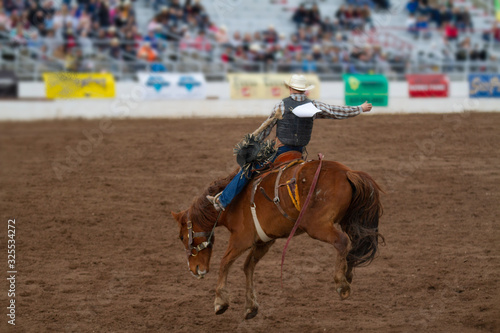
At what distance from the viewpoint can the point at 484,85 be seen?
672 inches

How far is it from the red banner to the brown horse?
12.0 m

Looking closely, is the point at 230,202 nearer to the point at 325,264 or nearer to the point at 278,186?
the point at 278,186

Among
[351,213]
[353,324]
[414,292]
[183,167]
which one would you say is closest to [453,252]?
[414,292]

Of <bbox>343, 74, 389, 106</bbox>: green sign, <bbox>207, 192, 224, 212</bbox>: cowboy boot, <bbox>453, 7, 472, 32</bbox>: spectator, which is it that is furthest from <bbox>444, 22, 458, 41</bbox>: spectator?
<bbox>207, 192, 224, 212</bbox>: cowboy boot

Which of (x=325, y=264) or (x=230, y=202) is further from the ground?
(x=230, y=202)

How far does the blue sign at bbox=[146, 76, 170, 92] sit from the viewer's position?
17.3 metres

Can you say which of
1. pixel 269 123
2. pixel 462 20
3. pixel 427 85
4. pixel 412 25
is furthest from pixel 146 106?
pixel 462 20

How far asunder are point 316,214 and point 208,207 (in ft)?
4.62

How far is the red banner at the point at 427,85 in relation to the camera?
18.0m

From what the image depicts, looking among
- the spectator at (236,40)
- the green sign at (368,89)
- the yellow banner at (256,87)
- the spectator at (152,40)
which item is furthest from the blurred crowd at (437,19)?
the spectator at (152,40)

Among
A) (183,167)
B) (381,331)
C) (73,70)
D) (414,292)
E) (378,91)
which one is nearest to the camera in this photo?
(381,331)

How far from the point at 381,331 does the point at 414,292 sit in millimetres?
1269

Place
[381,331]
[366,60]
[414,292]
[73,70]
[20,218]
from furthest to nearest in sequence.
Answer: [366,60] < [73,70] < [20,218] < [414,292] < [381,331]

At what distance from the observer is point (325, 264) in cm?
895
